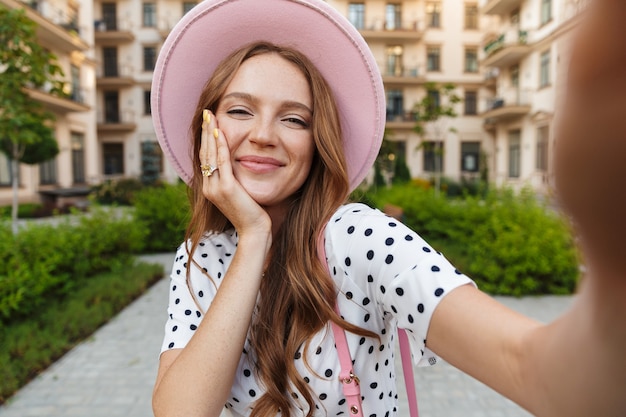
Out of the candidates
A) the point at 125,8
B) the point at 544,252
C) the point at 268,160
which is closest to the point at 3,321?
the point at 268,160

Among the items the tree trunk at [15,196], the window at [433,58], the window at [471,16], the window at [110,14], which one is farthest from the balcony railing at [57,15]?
the window at [471,16]

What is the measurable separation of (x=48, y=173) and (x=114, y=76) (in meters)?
10.4

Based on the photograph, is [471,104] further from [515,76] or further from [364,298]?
[364,298]

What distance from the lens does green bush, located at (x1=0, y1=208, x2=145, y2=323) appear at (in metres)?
4.38

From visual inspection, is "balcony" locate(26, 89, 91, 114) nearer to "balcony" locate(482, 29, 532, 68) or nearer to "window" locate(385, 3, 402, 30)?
"window" locate(385, 3, 402, 30)

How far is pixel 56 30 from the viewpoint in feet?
61.1

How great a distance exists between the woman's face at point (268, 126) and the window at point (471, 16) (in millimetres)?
31994

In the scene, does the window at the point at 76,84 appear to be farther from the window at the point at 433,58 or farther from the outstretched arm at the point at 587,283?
the outstretched arm at the point at 587,283

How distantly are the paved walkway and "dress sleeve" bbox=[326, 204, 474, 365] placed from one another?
2487 millimetres

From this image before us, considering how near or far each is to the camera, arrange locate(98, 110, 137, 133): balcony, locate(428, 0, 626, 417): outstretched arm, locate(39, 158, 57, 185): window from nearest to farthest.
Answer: locate(428, 0, 626, 417): outstretched arm → locate(39, 158, 57, 185): window → locate(98, 110, 137, 133): balcony

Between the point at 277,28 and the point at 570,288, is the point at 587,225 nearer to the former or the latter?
the point at 277,28

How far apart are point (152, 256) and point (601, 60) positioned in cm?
940

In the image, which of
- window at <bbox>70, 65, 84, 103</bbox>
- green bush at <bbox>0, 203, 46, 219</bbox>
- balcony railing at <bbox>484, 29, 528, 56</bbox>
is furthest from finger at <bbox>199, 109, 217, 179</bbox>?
window at <bbox>70, 65, 84, 103</bbox>

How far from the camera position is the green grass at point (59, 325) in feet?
12.0
